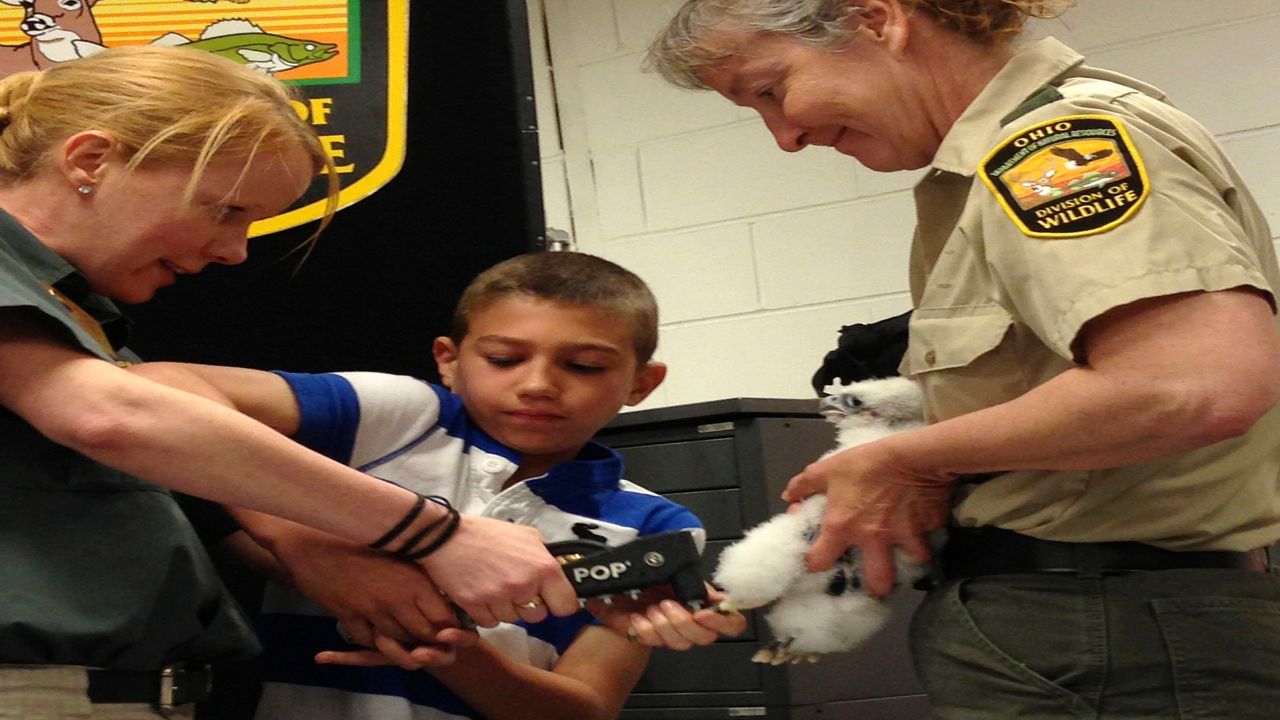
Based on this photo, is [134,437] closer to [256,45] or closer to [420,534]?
[420,534]

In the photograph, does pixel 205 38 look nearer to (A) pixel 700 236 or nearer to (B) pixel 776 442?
(B) pixel 776 442

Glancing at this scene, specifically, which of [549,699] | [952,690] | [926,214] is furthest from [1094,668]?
[549,699]

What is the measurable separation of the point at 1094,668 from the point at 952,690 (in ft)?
0.42

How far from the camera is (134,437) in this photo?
1006 mm

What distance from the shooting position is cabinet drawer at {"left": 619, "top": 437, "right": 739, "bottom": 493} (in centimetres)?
217

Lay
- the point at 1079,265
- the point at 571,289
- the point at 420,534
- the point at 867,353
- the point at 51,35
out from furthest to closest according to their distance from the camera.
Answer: the point at 867,353
the point at 51,35
the point at 571,289
the point at 420,534
the point at 1079,265

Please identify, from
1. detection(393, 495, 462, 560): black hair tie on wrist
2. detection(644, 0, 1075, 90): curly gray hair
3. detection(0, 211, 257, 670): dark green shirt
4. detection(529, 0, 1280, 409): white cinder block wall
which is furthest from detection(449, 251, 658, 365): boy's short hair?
detection(529, 0, 1280, 409): white cinder block wall

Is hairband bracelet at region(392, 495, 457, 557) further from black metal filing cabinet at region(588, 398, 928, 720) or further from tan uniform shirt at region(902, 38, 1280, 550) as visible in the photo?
black metal filing cabinet at region(588, 398, 928, 720)

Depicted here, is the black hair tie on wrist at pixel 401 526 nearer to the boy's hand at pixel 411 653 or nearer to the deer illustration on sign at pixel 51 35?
the boy's hand at pixel 411 653

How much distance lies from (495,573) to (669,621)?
6.8 inches

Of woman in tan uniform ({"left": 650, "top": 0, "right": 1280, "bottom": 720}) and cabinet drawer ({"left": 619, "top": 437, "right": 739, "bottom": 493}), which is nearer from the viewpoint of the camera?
woman in tan uniform ({"left": 650, "top": 0, "right": 1280, "bottom": 720})

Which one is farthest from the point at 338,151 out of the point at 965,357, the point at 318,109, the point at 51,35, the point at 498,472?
the point at 965,357

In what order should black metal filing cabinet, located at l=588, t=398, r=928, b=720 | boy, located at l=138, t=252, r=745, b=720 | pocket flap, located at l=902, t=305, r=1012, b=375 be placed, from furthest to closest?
black metal filing cabinet, located at l=588, t=398, r=928, b=720 < boy, located at l=138, t=252, r=745, b=720 < pocket flap, located at l=902, t=305, r=1012, b=375

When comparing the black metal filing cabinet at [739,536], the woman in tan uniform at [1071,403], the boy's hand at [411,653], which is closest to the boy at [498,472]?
the boy's hand at [411,653]
